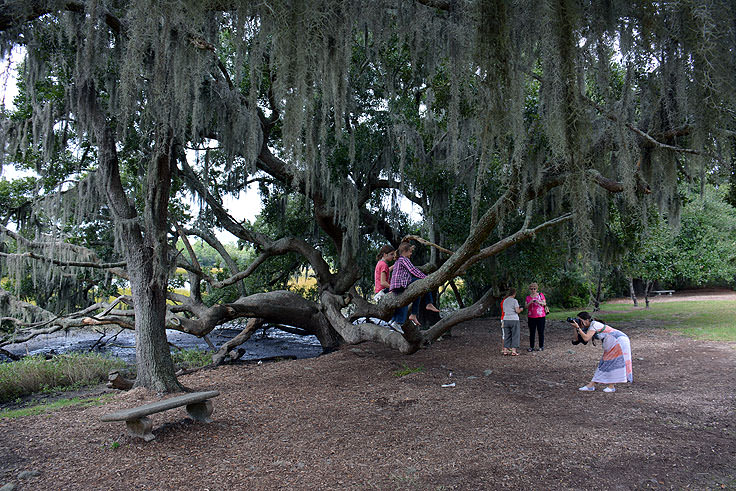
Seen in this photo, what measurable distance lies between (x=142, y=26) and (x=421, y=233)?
9196mm

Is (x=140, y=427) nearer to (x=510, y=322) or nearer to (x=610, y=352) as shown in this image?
(x=610, y=352)

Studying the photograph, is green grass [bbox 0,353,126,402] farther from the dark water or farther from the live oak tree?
the dark water

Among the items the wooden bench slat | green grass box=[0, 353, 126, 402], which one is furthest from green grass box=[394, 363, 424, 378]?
green grass box=[0, 353, 126, 402]

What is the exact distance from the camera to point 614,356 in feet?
18.6

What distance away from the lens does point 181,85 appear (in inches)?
208

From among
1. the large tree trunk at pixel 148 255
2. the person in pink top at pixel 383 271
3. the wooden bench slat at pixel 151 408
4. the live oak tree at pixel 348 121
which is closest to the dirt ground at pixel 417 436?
the wooden bench slat at pixel 151 408

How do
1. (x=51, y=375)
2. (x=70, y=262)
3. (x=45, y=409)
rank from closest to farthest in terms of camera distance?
(x=45, y=409), (x=70, y=262), (x=51, y=375)

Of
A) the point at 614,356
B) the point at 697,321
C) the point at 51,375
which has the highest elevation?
the point at 614,356

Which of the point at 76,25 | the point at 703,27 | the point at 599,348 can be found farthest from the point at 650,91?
the point at 76,25

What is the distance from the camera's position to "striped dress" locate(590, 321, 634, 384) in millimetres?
5578

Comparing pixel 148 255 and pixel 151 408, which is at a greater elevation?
pixel 148 255

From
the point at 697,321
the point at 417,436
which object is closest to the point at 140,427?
the point at 417,436

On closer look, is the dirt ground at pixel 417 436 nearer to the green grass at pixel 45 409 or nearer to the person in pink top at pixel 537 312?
A: the green grass at pixel 45 409

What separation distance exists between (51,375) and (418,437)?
7.93 m
